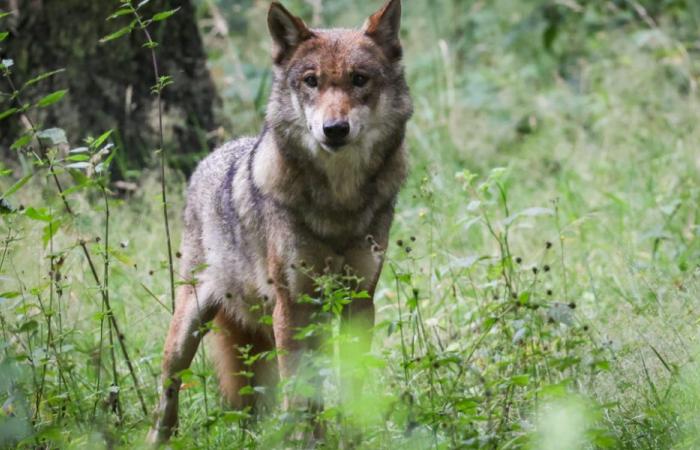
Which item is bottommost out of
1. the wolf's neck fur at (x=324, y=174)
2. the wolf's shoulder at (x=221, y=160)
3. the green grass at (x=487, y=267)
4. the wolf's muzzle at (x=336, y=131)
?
the green grass at (x=487, y=267)

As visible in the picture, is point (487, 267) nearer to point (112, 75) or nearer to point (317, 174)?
point (317, 174)

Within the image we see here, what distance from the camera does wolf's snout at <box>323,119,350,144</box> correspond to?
3.97m

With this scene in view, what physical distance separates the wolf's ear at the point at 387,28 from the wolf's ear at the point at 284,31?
270 millimetres

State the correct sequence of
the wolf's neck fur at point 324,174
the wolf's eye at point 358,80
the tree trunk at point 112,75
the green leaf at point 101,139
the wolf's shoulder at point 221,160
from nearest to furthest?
the green leaf at point 101,139, the wolf's eye at point 358,80, the wolf's neck fur at point 324,174, the wolf's shoulder at point 221,160, the tree trunk at point 112,75

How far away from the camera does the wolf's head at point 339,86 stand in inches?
160

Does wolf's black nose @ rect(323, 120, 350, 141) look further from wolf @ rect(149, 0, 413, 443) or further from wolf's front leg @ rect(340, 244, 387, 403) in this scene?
wolf's front leg @ rect(340, 244, 387, 403)

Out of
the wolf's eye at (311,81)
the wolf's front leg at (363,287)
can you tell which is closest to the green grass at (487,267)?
the wolf's front leg at (363,287)

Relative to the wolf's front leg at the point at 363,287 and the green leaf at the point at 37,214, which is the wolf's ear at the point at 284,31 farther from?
the green leaf at the point at 37,214

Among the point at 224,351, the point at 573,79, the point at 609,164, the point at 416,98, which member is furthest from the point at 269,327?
the point at 573,79

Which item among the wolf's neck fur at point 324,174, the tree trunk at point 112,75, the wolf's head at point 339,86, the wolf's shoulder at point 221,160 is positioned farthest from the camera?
the tree trunk at point 112,75

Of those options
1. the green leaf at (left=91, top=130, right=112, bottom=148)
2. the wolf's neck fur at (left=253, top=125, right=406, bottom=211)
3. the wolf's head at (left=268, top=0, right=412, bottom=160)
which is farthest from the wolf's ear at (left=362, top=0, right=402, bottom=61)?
the green leaf at (left=91, top=130, right=112, bottom=148)

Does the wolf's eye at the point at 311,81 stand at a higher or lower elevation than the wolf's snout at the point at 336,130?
higher

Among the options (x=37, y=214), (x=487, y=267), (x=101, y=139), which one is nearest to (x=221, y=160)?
(x=487, y=267)

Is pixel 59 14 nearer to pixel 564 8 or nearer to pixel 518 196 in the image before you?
pixel 518 196
